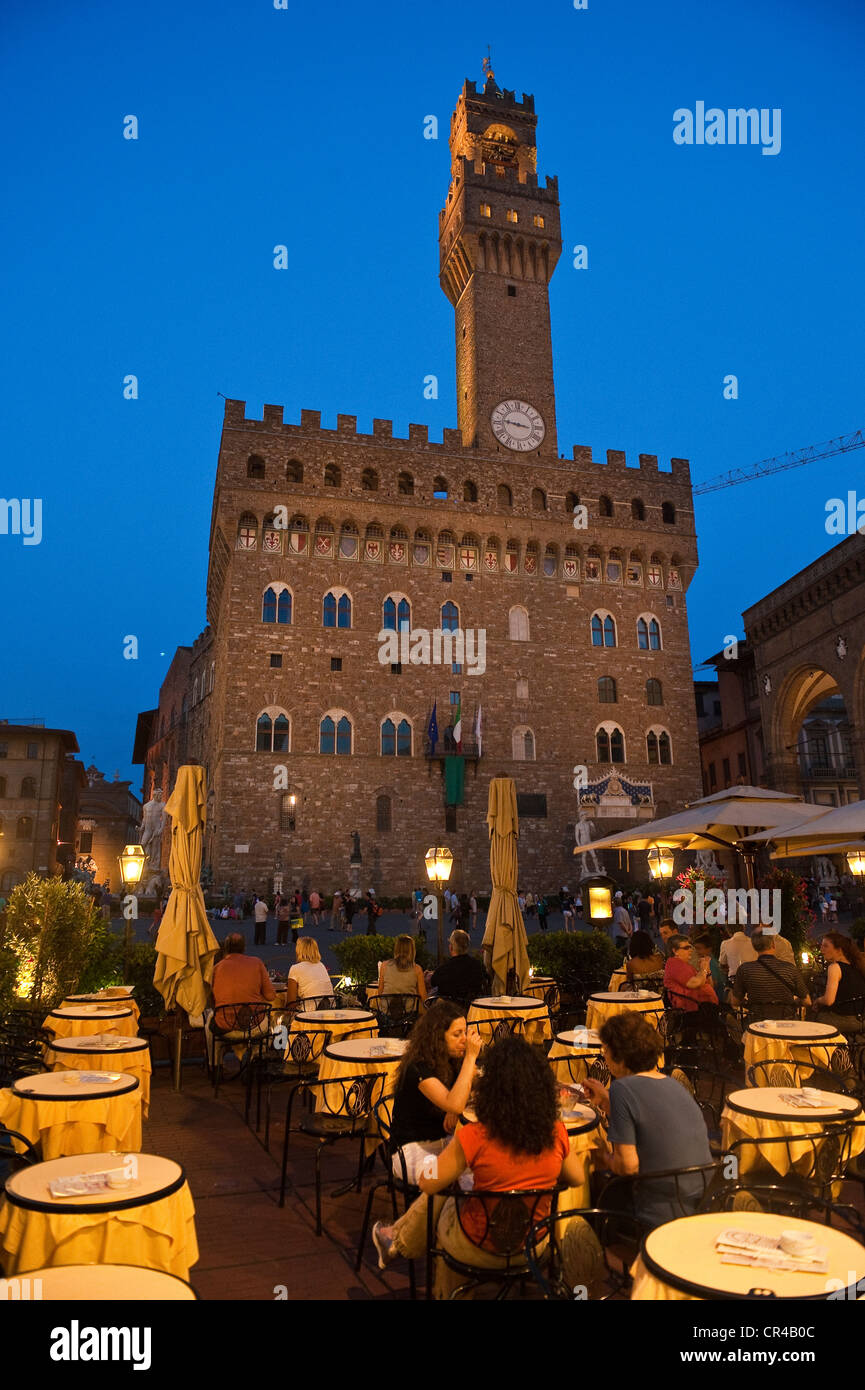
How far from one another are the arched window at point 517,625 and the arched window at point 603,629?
2.76 metres

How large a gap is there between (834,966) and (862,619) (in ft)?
57.5

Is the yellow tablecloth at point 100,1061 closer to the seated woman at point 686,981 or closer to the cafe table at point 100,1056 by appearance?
the cafe table at point 100,1056

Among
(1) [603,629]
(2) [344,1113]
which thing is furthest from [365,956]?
(1) [603,629]

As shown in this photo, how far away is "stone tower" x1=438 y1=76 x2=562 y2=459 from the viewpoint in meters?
30.7

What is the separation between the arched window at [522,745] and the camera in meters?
28.2

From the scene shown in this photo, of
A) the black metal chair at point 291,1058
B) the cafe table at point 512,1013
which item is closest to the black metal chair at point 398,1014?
the cafe table at point 512,1013

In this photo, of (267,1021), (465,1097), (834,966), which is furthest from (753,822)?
(465,1097)

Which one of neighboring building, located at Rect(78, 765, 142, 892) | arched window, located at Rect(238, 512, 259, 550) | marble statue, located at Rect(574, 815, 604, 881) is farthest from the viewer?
neighboring building, located at Rect(78, 765, 142, 892)

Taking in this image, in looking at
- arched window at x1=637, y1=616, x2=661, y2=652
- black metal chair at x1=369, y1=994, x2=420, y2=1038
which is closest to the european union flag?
arched window at x1=637, y1=616, x2=661, y2=652

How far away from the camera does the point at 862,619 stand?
2131 centimetres

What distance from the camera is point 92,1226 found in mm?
2705

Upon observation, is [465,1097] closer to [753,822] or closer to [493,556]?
[753,822]

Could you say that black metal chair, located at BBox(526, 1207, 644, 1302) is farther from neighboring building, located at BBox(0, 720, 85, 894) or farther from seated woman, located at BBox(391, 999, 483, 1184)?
neighboring building, located at BBox(0, 720, 85, 894)

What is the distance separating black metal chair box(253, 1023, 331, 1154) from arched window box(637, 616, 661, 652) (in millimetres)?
26173
